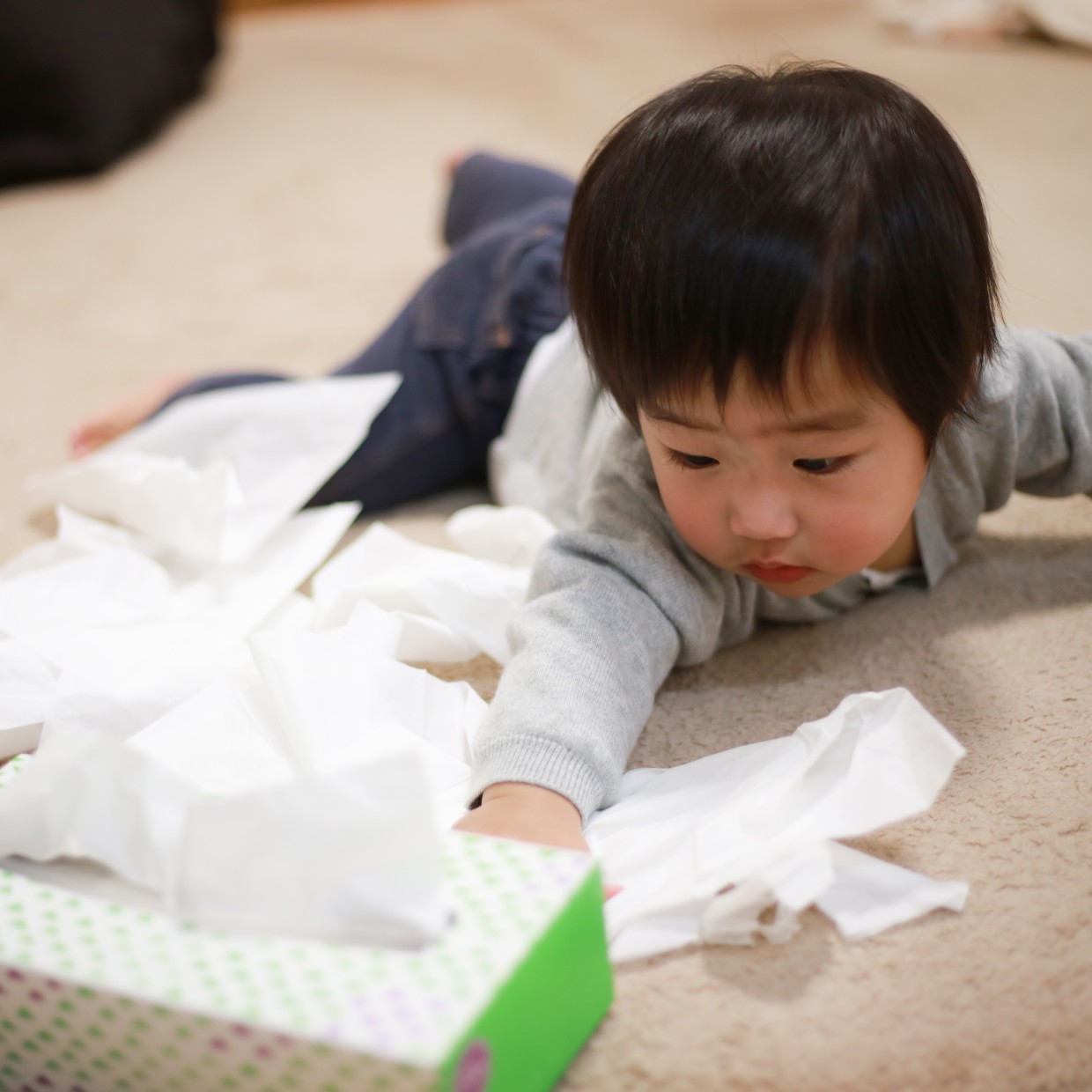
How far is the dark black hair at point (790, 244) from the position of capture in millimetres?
595

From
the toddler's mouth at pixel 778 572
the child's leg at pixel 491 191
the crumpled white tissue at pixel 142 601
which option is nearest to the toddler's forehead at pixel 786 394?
the toddler's mouth at pixel 778 572

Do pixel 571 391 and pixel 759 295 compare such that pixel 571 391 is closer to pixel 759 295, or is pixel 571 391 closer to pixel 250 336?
pixel 759 295

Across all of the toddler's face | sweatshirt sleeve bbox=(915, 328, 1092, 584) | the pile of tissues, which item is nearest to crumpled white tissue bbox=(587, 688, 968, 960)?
the pile of tissues

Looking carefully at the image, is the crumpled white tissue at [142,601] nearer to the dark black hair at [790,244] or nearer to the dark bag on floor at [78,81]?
the dark black hair at [790,244]

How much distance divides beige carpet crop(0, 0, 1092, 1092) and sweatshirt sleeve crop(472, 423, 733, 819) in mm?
51

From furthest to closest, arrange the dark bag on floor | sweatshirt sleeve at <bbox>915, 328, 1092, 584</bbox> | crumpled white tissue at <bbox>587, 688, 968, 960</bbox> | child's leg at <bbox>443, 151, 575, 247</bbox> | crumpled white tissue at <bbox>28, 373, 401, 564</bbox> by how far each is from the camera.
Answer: the dark bag on floor, child's leg at <bbox>443, 151, 575, 247</bbox>, crumpled white tissue at <bbox>28, 373, 401, 564</bbox>, sweatshirt sleeve at <bbox>915, 328, 1092, 584</bbox>, crumpled white tissue at <bbox>587, 688, 968, 960</bbox>

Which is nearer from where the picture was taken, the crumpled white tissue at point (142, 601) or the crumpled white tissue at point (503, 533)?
the crumpled white tissue at point (142, 601)

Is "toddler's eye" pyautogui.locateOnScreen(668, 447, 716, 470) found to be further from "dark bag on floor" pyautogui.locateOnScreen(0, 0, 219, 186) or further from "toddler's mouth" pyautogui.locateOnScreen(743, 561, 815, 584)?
"dark bag on floor" pyautogui.locateOnScreen(0, 0, 219, 186)

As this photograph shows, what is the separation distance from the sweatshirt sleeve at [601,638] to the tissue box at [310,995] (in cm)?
11

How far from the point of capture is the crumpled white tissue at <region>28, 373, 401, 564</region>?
3.00 feet

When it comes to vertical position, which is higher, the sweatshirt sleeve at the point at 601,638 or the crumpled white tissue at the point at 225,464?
the sweatshirt sleeve at the point at 601,638

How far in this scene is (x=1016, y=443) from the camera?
0.79m

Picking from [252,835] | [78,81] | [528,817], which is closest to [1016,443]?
[528,817]

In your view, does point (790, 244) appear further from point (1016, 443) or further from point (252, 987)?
point (252, 987)
